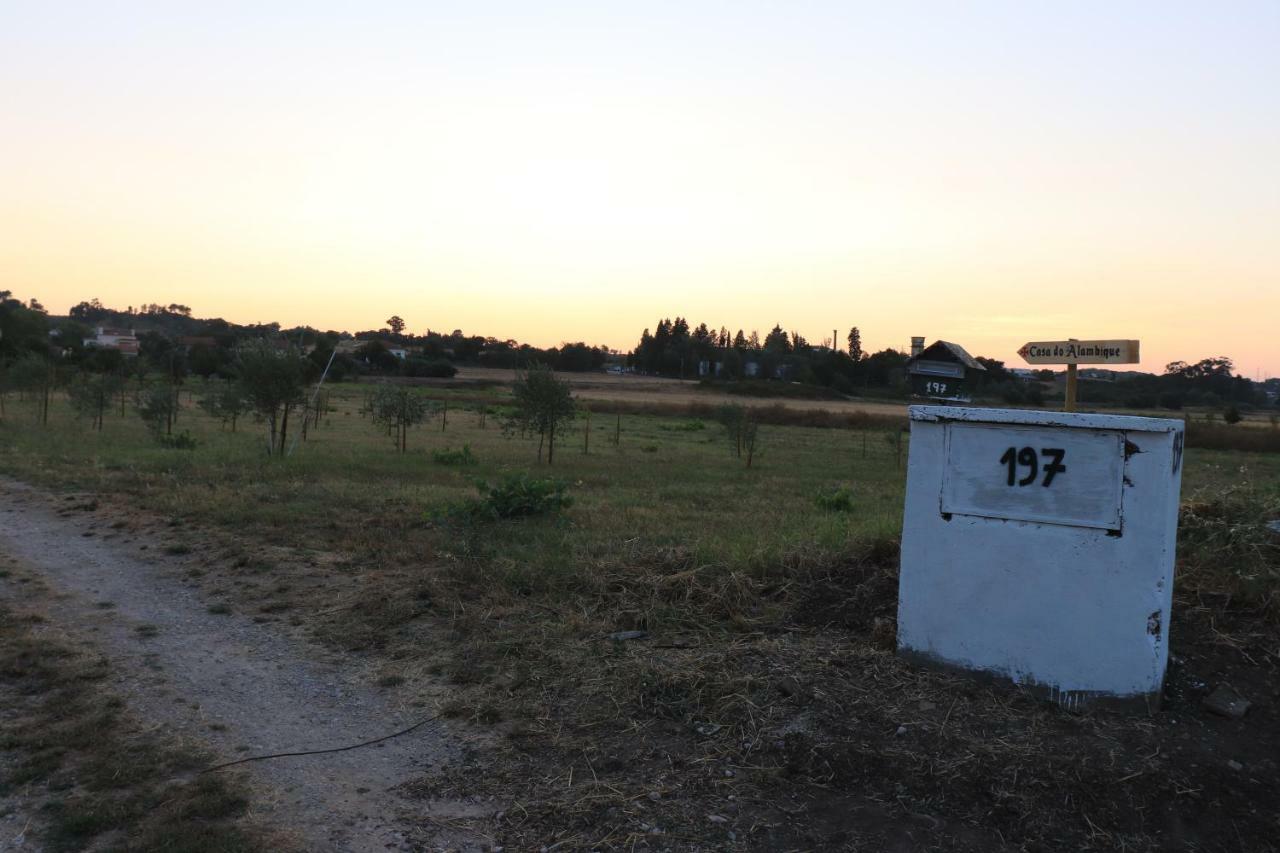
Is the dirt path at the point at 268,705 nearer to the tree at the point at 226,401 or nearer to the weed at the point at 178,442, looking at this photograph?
the weed at the point at 178,442

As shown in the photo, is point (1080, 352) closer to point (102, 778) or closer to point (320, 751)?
point (320, 751)

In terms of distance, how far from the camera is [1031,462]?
4.28 metres

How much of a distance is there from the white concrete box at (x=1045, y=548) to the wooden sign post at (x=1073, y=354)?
1.83 feet

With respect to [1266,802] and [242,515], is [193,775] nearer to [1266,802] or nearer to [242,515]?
[1266,802]

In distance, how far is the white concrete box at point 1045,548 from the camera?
4035mm

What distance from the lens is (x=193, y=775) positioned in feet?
13.0

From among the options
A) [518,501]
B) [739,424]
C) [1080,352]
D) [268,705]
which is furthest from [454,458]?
[1080,352]

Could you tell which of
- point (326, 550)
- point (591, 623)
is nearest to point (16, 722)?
point (591, 623)

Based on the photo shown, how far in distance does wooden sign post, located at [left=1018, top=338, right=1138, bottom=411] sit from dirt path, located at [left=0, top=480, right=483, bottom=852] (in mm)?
3627

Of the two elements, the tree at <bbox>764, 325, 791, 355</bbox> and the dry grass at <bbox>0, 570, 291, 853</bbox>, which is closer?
the dry grass at <bbox>0, 570, 291, 853</bbox>

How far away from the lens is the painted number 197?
422cm

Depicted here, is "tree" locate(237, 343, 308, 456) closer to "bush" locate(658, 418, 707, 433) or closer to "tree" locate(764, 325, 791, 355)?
"bush" locate(658, 418, 707, 433)

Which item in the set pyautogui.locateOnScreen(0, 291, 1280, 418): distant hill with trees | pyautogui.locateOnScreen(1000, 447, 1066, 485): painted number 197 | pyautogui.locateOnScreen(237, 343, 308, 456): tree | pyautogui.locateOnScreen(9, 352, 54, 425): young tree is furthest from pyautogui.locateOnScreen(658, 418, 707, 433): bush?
pyautogui.locateOnScreen(1000, 447, 1066, 485): painted number 197

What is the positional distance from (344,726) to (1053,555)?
3.60 m
